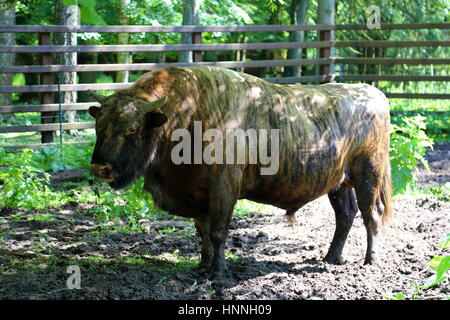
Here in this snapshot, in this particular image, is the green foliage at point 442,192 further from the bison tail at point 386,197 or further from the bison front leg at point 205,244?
the bison front leg at point 205,244

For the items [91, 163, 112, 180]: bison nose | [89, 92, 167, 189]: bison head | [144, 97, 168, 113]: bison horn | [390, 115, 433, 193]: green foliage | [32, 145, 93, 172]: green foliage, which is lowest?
[32, 145, 93, 172]: green foliage

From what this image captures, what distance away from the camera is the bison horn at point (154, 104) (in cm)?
546

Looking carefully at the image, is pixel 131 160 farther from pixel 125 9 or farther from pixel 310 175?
pixel 125 9

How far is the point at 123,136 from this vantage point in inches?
215

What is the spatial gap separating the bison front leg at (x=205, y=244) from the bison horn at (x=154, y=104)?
1254 millimetres

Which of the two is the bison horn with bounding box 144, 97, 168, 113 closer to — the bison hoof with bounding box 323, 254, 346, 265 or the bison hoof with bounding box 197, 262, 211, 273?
the bison hoof with bounding box 197, 262, 211, 273

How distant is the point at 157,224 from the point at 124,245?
0.94m

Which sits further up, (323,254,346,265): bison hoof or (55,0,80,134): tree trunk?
(55,0,80,134): tree trunk

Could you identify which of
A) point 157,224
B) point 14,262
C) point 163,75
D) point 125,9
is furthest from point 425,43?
point 14,262

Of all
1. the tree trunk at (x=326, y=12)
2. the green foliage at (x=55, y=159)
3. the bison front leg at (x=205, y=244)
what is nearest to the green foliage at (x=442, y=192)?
the bison front leg at (x=205, y=244)

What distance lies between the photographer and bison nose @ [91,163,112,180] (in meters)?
5.35

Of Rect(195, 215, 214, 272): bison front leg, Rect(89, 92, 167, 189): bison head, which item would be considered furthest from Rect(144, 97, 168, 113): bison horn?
Rect(195, 215, 214, 272): bison front leg

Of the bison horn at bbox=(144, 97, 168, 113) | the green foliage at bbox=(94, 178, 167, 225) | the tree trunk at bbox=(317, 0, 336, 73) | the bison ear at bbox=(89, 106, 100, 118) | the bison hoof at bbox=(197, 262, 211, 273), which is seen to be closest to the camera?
the bison horn at bbox=(144, 97, 168, 113)
